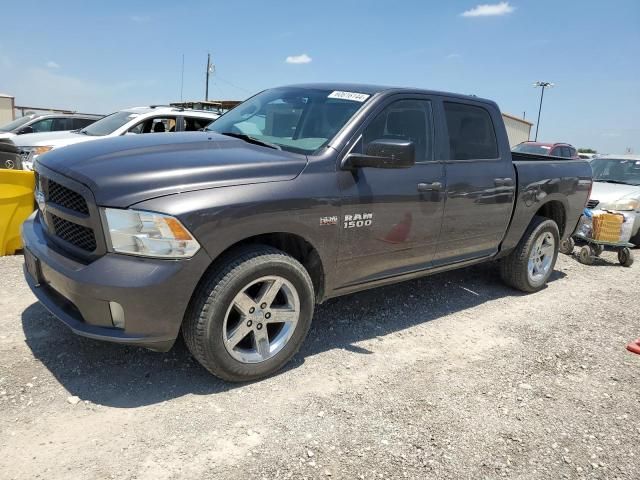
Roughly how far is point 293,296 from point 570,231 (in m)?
4.10

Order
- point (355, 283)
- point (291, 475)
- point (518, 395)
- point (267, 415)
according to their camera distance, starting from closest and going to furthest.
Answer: point (291, 475), point (267, 415), point (518, 395), point (355, 283)

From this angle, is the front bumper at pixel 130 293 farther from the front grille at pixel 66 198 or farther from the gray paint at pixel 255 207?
the front grille at pixel 66 198

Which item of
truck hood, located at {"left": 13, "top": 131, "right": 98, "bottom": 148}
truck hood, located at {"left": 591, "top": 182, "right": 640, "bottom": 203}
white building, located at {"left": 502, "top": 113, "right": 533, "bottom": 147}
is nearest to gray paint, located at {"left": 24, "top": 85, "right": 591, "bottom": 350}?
truck hood, located at {"left": 591, "top": 182, "right": 640, "bottom": 203}

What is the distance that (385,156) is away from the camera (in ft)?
10.7

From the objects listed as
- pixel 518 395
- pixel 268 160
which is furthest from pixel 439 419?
pixel 268 160

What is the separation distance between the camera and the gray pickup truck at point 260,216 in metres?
2.62

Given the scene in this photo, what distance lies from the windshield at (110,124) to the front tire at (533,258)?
660cm

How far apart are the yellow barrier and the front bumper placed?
3.04 meters

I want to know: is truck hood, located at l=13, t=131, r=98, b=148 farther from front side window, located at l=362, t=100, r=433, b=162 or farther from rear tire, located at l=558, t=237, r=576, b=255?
rear tire, located at l=558, t=237, r=576, b=255

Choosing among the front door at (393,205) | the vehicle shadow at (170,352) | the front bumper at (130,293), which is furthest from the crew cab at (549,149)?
the front bumper at (130,293)

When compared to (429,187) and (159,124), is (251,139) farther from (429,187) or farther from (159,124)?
(159,124)

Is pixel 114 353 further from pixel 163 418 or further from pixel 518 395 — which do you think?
pixel 518 395

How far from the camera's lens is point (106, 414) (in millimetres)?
2730

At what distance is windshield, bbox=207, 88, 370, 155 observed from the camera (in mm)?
3508
